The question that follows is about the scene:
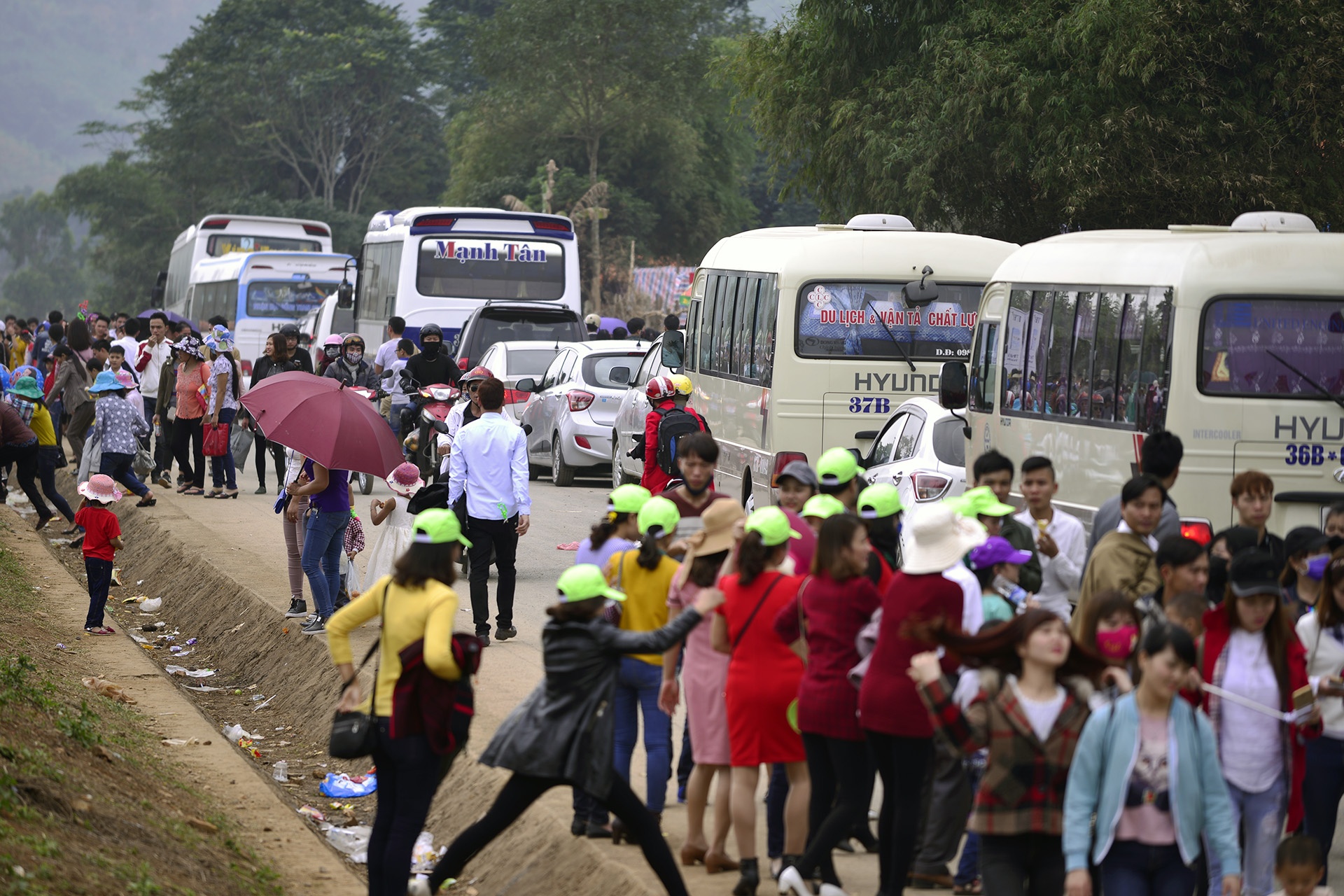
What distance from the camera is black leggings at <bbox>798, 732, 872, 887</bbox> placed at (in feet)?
19.0

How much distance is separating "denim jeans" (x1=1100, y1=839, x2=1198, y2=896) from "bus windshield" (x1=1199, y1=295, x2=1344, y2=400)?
5725 mm

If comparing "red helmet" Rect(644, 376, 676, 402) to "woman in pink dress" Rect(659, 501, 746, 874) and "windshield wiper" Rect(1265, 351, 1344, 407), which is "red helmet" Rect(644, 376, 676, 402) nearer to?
"windshield wiper" Rect(1265, 351, 1344, 407)

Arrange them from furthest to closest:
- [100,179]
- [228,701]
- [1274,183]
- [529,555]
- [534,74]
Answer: [100,179] → [534,74] → [1274,183] → [529,555] → [228,701]

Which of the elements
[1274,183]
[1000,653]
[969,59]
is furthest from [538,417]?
[1000,653]

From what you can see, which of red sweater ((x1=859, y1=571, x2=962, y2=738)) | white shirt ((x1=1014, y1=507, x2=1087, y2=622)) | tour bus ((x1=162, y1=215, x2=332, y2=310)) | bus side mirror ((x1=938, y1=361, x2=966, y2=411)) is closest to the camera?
red sweater ((x1=859, y1=571, x2=962, y2=738))

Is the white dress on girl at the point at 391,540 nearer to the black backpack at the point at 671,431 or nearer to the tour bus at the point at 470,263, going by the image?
the black backpack at the point at 671,431

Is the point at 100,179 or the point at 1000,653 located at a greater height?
the point at 100,179

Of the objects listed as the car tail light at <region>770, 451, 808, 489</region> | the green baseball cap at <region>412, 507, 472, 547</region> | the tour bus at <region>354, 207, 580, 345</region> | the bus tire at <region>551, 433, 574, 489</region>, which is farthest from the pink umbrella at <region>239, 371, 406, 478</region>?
the tour bus at <region>354, 207, 580, 345</region>

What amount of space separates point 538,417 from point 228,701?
29.3 feet

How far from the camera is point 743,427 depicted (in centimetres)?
1552

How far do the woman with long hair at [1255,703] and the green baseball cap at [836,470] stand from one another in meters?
→ 2.00

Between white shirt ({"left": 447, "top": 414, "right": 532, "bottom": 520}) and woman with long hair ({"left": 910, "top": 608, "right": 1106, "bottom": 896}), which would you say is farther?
white shirt ({"left": 447, "top": 414, "right": 532, "bottom": 520})

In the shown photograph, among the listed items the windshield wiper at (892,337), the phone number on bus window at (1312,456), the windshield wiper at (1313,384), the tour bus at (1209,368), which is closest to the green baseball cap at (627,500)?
the tour bus at (1209,368)

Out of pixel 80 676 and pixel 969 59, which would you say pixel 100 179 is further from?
pixel 80 676
